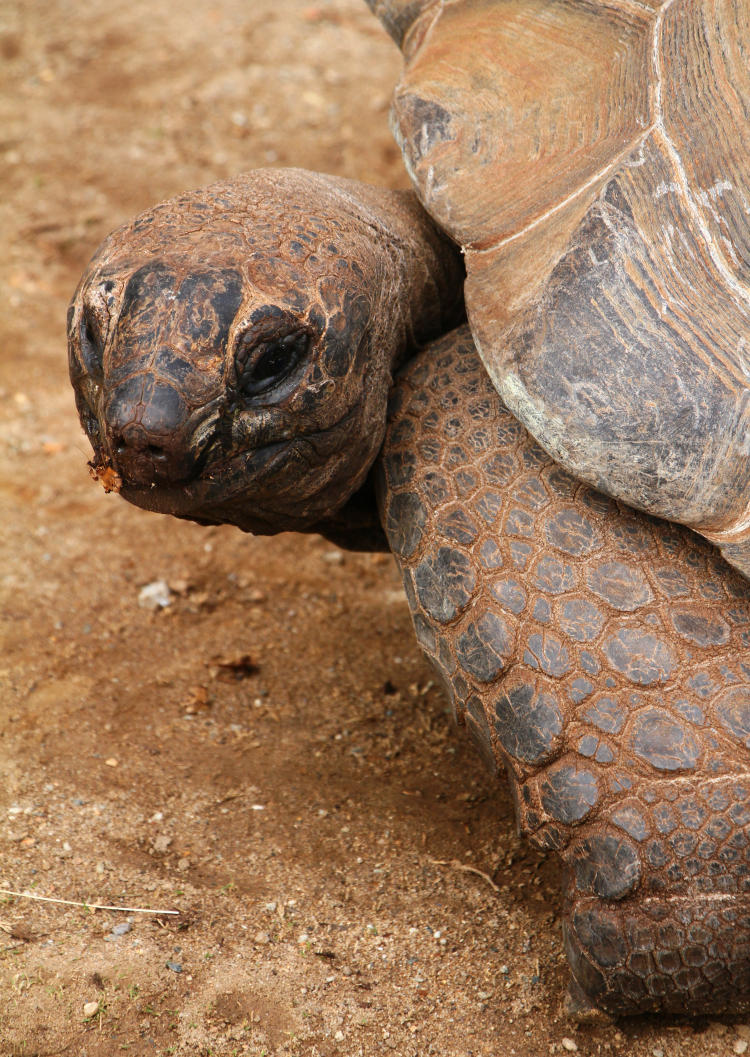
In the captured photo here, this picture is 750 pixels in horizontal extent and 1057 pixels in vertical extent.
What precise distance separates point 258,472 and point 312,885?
923mm

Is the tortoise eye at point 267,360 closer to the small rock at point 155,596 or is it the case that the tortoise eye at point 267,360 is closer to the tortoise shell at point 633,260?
the tortoise shell at point 633,260

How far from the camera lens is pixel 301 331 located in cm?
186

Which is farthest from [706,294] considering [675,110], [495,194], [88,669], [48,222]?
[48,222]

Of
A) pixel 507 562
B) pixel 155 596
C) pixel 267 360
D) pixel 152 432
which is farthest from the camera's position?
pixel 155 596

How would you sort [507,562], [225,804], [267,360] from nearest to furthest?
[267,360], [507,562], [225,804]

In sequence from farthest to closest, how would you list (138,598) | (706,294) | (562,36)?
(138,598) → (562,36) → (706,294)

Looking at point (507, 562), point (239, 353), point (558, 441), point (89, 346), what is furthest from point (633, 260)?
point (89, 346)

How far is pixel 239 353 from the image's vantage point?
71.0 inches

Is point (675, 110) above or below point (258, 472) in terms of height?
above

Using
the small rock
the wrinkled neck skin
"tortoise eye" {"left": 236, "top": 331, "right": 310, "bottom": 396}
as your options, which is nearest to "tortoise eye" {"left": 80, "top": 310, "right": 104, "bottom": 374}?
the wrinkled neck skin

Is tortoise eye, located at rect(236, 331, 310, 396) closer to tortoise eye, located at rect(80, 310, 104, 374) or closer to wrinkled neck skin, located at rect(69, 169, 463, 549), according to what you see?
wrinkled neck skin, located at rect(69, 169, 463, 549)

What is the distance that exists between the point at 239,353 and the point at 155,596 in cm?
163

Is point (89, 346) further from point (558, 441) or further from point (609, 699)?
point (609, 699)

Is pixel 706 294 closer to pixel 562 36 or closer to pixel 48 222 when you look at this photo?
pixel 562 36
